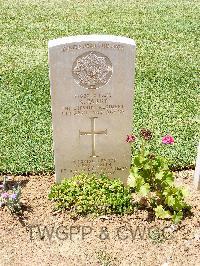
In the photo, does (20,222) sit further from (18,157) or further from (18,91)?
(18,91)

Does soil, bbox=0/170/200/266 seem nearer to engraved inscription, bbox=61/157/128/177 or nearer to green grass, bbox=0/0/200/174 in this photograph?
engraved inscription, bbox=61/157/128/177

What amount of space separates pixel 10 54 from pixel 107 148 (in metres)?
4.77

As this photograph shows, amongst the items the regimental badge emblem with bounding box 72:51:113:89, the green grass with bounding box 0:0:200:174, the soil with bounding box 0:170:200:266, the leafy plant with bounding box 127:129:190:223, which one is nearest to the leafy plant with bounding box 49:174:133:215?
the soil with bounding box 0:170:200:266

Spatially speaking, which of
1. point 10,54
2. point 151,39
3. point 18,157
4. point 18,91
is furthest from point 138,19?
point 18,157

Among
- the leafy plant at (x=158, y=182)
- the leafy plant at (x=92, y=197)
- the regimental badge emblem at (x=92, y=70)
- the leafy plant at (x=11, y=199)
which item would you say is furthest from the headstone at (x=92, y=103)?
the leafy plant at (x=11, y=199)

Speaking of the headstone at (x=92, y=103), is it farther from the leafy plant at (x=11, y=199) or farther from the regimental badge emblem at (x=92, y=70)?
the leafy plant at (x=11, y=199)

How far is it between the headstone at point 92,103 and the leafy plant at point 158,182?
502mm

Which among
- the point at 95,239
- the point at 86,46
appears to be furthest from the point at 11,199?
the point at 86,46

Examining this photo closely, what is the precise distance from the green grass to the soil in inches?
44.6

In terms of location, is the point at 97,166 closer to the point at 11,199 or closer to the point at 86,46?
the point at 11,199

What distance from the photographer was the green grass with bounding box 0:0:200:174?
6457mm

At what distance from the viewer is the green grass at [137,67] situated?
21.2 feet

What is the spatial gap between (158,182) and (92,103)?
112 cm

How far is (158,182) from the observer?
4910mm
